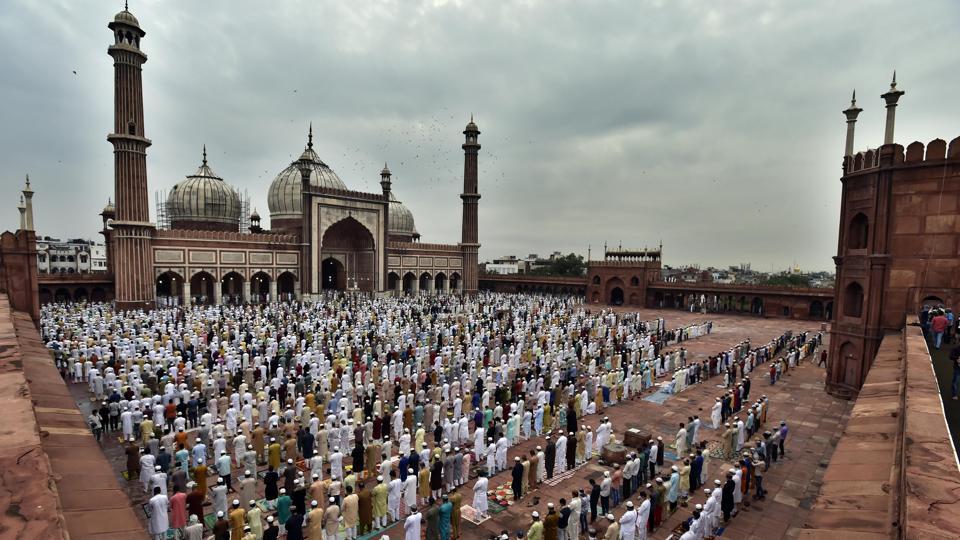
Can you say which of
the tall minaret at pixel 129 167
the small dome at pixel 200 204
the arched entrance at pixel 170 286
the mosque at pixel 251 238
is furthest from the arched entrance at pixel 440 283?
the tall minaret at pixel 129 167

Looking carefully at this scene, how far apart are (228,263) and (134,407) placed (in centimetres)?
2581

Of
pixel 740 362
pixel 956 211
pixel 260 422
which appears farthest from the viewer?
pixel 740 362

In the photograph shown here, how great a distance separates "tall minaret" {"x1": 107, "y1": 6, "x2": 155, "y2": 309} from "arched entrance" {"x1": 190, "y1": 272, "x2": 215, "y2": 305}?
451cm

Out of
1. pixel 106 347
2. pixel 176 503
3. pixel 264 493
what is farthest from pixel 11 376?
pixel 106 347

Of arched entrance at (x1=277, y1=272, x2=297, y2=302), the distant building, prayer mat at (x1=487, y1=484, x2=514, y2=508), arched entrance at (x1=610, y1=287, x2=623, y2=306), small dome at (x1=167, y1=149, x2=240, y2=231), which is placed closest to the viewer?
prayer mat at (x1=487, y1=484, x2=514, y2=508)

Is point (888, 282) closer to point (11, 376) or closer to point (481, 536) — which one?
point (481, 536)

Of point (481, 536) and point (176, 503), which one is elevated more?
point (176, 503)

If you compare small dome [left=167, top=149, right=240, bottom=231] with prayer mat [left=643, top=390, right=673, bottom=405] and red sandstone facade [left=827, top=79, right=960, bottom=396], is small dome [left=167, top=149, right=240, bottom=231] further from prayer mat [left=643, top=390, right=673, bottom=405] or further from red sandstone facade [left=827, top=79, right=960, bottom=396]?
red sandstone facade [left=827, top=79, right=960, bottom=396]

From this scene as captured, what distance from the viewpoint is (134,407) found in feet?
32.4

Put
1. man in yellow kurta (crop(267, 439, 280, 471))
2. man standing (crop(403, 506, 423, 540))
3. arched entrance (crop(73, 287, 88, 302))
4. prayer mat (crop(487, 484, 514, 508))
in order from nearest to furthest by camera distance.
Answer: man standing (crop(403, 506, 423, 540))
prayer mat (crop(487, 484, 514, 508))
man in yellow kurta (crop(267, 439, 280, 471))
arched entrance (crop(73, 287, 88, 302))

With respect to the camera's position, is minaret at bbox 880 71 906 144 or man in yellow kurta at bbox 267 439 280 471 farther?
minaret at bbox 880 71 906 144

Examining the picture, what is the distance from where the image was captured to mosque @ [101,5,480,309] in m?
27.4

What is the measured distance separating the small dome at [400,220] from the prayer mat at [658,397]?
41.3 m

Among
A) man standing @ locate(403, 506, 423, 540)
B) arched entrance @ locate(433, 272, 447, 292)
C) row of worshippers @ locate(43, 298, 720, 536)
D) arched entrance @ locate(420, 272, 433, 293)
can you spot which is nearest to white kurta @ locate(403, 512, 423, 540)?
man standing @ locate(403, 506, 423, 540)
